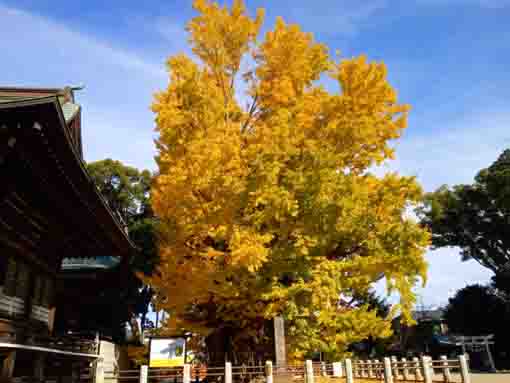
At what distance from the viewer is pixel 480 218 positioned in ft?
101

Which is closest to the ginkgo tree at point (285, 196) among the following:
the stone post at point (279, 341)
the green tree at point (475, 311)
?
the stone post at point (279, 341)

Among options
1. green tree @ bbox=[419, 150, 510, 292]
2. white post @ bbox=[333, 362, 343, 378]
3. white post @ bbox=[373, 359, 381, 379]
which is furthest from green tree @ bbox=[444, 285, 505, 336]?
white post @ bbox=[333, 362, 343, 378]

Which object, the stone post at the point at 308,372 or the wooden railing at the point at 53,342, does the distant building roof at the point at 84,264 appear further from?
the stone post at the point at 308,372

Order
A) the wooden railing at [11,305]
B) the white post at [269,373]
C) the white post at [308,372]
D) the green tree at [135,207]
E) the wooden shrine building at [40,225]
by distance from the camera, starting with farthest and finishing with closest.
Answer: the green tree at [135,207], the white post at [308,372], the white post at [269,373], the wooden railing at [11,305], the wooden shrine building at [40,225]

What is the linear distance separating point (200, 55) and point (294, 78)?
3221 millimetres

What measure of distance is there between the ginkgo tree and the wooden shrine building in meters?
2.17

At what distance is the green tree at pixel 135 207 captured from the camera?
2431 centimetres

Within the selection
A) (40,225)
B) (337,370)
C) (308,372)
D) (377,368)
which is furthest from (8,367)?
(337,370)

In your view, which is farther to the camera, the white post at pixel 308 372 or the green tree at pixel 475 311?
the green tree at pixel 475 311

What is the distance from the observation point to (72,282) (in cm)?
1725

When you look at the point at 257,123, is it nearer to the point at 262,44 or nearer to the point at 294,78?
the point at 294,78

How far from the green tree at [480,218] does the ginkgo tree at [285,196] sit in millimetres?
21083

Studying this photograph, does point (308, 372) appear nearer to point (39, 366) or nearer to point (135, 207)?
point (39, 366)

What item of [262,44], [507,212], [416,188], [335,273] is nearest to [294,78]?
[262,44]
